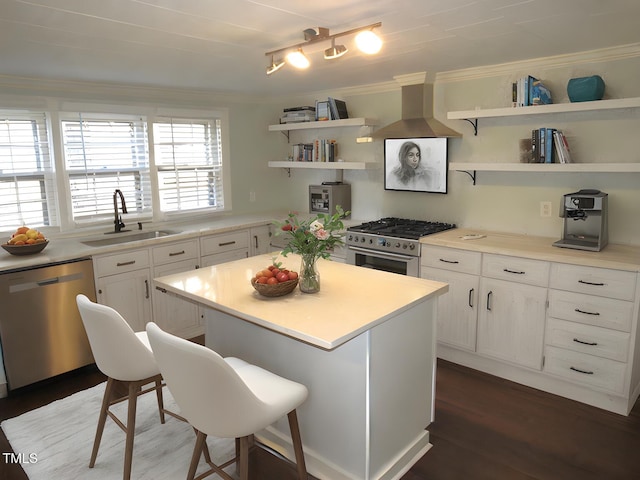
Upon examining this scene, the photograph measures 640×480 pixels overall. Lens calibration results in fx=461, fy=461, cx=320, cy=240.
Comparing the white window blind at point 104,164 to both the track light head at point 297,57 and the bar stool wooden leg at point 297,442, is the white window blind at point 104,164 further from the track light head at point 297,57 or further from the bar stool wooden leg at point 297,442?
the bar stool wooden leg at point 297,442

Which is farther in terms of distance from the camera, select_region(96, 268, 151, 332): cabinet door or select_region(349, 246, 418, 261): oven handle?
select_region(349, 246, 418, 261): oven handle

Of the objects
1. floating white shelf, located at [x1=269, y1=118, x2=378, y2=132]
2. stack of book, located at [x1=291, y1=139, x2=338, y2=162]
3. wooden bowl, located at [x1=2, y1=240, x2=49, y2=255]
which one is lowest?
wooden bowl, located at [x1=2, y1=240, x2=49, y2=255]

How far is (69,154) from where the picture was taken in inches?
152

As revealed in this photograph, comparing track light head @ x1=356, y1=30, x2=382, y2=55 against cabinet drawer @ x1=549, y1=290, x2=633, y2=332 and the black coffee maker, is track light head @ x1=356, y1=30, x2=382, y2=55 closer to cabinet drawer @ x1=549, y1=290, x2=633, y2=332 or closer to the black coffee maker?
the black coffee maker

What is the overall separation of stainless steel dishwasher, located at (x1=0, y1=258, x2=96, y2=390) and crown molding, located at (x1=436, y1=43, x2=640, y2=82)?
10.6 feet

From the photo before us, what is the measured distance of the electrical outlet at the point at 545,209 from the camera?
3.51m

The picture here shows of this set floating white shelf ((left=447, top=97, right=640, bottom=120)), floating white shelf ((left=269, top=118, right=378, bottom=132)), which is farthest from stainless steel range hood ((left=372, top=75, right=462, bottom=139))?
floating white shelf ((left=269, top=118, right=378, bottom=132))

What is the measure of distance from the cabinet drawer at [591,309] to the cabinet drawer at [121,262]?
3.05 m

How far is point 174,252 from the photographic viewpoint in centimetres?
396

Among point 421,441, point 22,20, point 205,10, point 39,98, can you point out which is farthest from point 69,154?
point 421,441

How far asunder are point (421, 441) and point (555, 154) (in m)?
2.15

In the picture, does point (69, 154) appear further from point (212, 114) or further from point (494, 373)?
point (494, 373)

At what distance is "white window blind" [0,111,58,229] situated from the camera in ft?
11.6

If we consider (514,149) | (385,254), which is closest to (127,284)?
(385,254)
